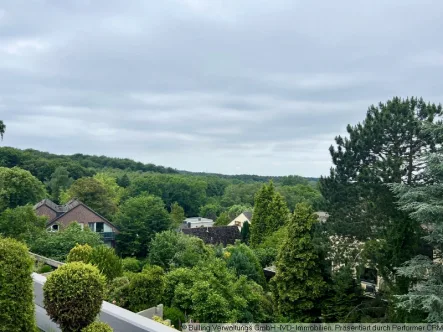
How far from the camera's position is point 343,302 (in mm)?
15383

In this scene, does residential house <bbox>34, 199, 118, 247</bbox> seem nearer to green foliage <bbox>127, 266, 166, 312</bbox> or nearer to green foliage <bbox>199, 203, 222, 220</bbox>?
green foliage <bbox>127, 266, 166, 312</bbox>

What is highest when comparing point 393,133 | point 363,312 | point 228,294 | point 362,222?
point 393,133

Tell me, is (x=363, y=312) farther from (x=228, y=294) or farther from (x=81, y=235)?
(x=81, y=235)

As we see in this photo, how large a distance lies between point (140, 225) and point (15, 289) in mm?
22751

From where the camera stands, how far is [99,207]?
1567 inches

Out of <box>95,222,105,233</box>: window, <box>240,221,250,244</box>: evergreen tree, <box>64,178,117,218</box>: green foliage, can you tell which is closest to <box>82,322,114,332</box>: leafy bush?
<box>95,222,105,233</box>: window

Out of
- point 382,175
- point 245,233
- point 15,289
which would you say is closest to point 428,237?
point 382,175

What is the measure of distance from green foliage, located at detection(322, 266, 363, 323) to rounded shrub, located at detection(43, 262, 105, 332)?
33.7 feet

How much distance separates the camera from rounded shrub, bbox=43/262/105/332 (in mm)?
6750

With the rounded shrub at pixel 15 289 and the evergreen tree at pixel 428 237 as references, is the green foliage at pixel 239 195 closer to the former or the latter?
the evergreen tree at pixel 428 237

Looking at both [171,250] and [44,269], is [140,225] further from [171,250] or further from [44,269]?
[44,269]

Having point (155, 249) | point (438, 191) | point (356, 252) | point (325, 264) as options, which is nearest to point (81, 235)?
point (155, 249)

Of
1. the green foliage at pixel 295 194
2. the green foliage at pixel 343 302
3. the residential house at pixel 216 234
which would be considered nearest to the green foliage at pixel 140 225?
the residential house at pixel 216 234

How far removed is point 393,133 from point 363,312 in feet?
24.1
